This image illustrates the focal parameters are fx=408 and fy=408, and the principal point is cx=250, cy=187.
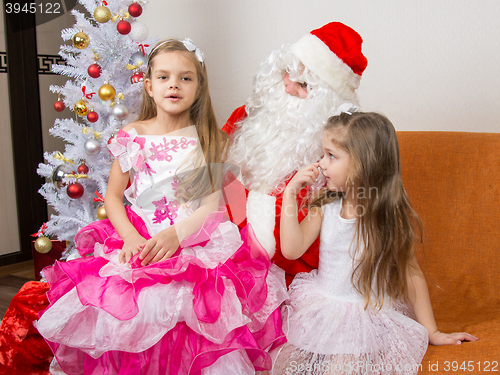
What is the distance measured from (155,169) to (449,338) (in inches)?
38.9

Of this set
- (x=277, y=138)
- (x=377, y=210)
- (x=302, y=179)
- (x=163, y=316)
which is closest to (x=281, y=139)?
(x=277, y=138)

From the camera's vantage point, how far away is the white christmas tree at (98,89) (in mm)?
1762

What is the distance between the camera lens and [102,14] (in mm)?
1715

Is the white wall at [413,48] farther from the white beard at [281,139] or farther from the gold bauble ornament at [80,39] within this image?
the gold bauble ornament at [80,39]

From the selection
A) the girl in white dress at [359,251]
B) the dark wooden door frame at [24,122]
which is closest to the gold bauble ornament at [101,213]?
the girl in white dress at [359,251]

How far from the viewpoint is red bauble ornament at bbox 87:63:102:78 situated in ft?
5.68

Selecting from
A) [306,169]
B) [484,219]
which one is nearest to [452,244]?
[484,219]

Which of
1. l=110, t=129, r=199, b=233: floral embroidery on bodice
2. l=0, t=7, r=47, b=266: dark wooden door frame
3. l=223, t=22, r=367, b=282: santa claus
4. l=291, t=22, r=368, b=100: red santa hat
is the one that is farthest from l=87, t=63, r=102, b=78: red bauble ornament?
l=0, t=7, r=47, b=266: dark wooden door frame

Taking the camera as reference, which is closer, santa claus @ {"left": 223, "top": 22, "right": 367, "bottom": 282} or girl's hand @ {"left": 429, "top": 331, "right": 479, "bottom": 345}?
girl's hand @ {"left": 429, "top": 331, "right": 479, "bottom": 345}

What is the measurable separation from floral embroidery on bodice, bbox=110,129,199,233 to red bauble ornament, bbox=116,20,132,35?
62 centimetres

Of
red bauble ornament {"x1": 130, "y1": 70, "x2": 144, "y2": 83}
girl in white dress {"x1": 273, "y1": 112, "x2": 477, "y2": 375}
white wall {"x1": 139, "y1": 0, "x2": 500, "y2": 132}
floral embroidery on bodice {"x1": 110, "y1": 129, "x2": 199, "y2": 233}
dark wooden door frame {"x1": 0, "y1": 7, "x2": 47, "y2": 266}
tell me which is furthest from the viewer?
dark wooden door frame {"x1": 0, "y1": 7, "x2": 47, "y2": 266}

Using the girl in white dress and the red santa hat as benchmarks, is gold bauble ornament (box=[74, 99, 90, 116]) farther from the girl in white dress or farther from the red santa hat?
the girl in white dress

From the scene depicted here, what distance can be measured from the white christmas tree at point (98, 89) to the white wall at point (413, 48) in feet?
1.62

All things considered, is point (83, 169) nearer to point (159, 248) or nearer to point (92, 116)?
point (92, 116)
